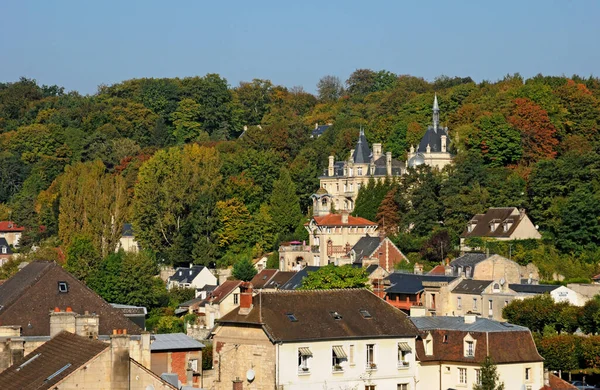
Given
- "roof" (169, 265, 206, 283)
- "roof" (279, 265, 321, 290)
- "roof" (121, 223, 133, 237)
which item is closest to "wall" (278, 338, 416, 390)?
"roof" (279, 265, 321, 290)

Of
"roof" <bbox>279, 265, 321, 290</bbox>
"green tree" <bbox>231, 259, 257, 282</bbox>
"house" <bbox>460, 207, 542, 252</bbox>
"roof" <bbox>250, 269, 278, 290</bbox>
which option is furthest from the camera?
"green tree" <bbox>231, 259, 257, 282</bbox>

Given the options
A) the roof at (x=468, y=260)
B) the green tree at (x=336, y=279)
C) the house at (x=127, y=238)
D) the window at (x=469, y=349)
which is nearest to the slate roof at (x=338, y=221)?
the roof at (x=468, y=260)

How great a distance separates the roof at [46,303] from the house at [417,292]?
79.1 feet

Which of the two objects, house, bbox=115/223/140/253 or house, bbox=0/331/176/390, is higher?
house, bbox=115/223/140/253

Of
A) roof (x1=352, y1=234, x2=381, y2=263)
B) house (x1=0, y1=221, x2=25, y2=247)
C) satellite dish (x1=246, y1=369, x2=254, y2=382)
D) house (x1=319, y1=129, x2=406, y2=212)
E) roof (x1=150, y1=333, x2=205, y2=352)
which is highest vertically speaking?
house (x1=319, y1=129, x2=406, y2=212)

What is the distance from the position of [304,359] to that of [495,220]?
3865 cm

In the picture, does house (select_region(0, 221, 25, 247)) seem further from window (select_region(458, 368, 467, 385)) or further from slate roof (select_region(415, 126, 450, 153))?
window (select_region(458, 368, 467, 385))

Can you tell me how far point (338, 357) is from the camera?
43250 mm

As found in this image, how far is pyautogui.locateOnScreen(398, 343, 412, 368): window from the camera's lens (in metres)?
44.6

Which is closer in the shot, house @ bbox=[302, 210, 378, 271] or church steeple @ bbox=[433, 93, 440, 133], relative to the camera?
house @ bbox=[302, 210, 378, 271]

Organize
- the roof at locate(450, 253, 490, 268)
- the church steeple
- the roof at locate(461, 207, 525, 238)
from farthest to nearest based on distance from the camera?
the church steeple < the roof at locate(461, 207, 525, 238) < the roof at locate(450, 253, 490, 268)

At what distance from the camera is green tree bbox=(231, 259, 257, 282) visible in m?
87.2

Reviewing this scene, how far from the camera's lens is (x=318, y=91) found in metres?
154

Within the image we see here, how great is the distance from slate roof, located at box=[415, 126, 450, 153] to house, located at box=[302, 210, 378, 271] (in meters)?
7.35
